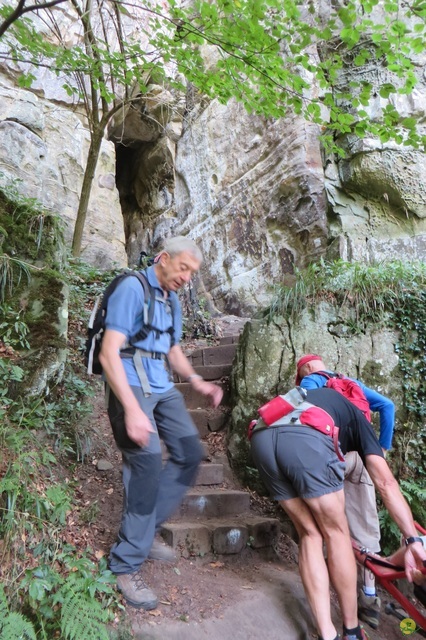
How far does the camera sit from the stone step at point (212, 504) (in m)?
3.69

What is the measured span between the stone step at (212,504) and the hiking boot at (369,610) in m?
1.20

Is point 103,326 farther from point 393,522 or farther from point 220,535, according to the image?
point 393,522

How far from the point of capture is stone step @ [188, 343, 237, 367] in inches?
239

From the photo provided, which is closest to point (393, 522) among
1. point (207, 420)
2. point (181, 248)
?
point (207, 420)

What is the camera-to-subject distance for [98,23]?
9805 mm

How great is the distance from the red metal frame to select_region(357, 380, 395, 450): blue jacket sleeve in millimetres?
634

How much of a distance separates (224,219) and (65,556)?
9550mm

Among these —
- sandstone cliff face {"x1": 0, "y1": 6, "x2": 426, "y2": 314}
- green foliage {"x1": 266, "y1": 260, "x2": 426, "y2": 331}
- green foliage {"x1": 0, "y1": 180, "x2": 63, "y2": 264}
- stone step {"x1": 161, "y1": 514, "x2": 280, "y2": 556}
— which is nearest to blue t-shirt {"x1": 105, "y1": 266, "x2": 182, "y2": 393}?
stone step {"x1": 161, "y1": 514, "x2": 280, "y2": 556}

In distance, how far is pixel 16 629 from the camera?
191cm

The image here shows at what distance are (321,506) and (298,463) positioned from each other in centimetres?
27

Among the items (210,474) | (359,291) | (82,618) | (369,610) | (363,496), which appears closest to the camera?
(82,618)

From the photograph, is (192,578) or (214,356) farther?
(214,356)

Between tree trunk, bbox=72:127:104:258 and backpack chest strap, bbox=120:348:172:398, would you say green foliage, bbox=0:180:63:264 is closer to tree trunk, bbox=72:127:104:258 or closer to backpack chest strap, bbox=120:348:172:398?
backpack chest strap, bbox=120:348:172:398

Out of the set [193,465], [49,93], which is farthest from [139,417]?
[49,93]
